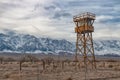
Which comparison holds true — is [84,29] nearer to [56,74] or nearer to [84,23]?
[84,23]

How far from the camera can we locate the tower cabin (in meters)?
52.9

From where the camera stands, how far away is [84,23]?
5316 cm

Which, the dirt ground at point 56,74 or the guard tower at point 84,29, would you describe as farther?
the guard tower at point 84,29

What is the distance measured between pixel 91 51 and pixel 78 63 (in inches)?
154

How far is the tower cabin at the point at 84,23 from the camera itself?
173 ft

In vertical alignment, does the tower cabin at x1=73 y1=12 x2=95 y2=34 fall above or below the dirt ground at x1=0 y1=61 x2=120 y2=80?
above

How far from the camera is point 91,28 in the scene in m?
53.4

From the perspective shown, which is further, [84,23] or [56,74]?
[84,23]

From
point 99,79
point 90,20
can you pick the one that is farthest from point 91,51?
point 99,79

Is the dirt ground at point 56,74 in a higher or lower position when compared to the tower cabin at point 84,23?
lower

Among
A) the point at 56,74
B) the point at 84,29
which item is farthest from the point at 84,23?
the point at 56,74

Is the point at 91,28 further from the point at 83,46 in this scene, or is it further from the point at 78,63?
the point at 78,63

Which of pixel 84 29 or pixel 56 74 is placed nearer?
pixel 56 74

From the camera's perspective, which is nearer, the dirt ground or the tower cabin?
the dirt ground
